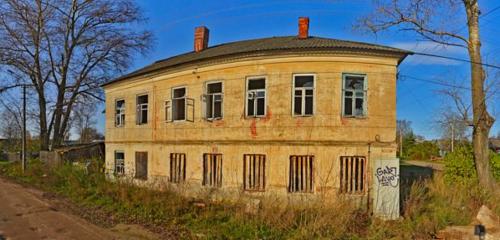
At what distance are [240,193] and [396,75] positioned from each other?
783 centimetres

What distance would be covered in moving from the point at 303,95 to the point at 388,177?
445 cm

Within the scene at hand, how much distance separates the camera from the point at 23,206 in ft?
49.6

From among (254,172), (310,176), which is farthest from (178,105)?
→ (310,176)

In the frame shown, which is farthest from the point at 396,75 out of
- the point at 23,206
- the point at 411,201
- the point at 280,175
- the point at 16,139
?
the point at 16,139

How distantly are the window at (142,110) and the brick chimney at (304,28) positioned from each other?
29.9 ft

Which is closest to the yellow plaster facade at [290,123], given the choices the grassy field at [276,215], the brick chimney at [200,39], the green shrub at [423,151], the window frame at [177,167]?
the window frame at [177,167]

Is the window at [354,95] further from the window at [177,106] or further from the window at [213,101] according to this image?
the window at [177,106]

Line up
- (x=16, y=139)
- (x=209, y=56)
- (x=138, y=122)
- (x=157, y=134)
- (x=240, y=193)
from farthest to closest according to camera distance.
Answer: (x=16, y=139), (x=138, y=122), (x=157, y=134), (x=209, y=56), (x=240, y=193)

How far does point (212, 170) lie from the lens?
1709 centimetres

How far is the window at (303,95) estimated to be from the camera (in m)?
15.1

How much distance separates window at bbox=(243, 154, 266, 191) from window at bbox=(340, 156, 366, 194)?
3.13 metres

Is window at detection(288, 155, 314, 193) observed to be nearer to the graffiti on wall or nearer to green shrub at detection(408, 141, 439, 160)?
the graffiti on wall

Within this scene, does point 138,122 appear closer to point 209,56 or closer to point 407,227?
point 209,56

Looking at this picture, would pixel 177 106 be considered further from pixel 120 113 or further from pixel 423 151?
pixel 423 151
